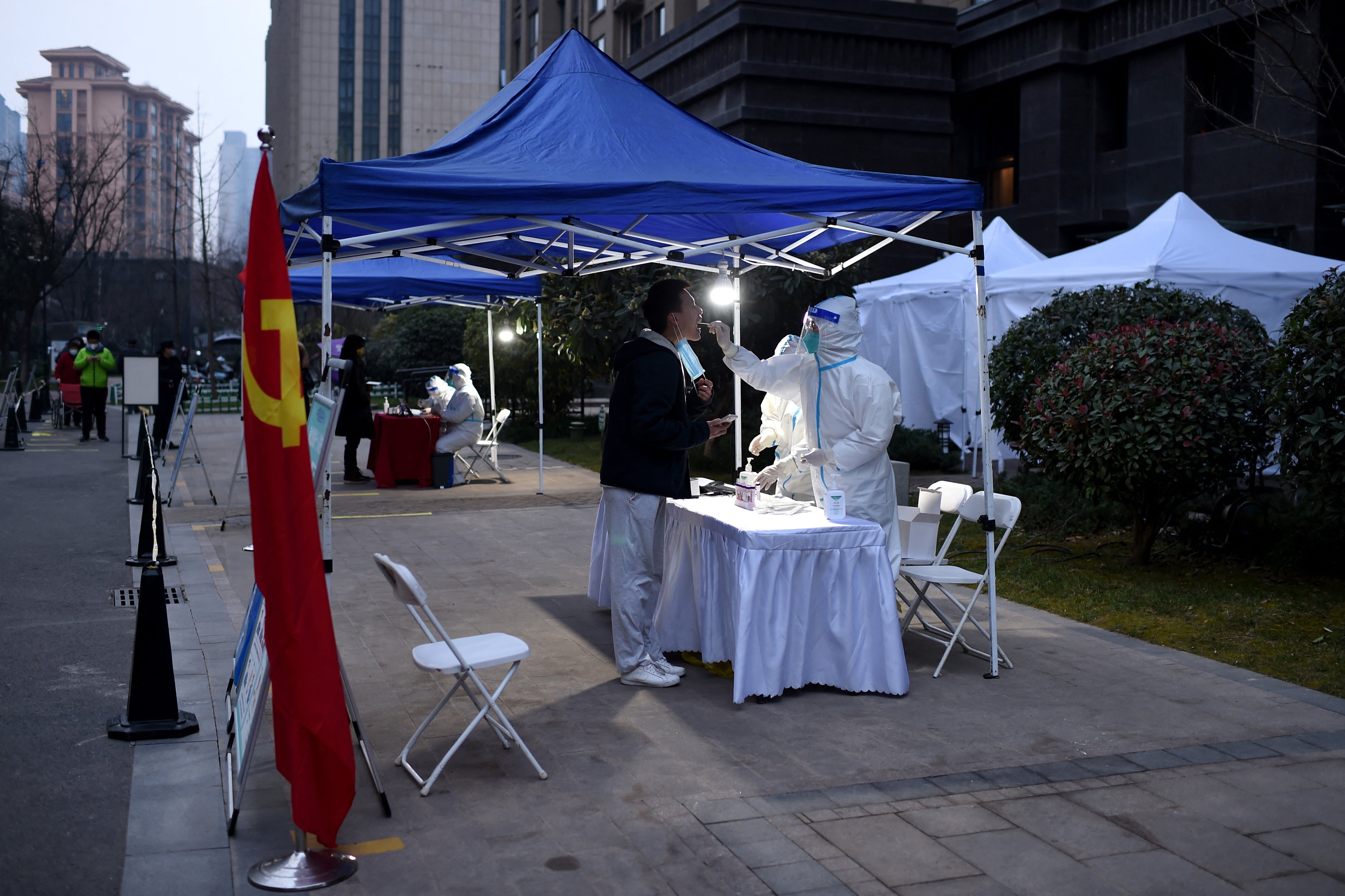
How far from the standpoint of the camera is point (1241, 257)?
13.5m

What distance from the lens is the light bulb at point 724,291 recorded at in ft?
25.1

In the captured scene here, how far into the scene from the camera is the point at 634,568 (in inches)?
231

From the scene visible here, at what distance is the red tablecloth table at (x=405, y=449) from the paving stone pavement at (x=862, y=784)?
7.69 meters

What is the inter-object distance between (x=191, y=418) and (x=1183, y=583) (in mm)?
9625

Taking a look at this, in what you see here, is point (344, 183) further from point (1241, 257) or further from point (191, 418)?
point (1241, 257)

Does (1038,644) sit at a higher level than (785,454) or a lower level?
lower

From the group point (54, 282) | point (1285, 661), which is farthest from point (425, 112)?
point (1285, 661)

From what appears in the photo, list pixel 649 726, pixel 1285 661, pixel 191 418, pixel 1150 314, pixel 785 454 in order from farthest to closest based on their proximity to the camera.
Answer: pixel 191 418, pixel 1150 314, pixel 785 454, pixel 1285 661, pixel 649 726

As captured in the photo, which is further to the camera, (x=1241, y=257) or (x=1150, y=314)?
(x=1241, y=257)

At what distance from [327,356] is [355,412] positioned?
10.6m

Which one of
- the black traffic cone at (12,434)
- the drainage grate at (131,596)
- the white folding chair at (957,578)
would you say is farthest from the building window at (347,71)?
the white folding chair at (957,578)

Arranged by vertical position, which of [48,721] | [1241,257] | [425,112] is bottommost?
[48,721]

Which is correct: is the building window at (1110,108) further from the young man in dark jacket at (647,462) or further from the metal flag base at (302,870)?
the metal flag base at (302,870)

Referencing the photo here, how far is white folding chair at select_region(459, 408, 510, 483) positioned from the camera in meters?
15.4
